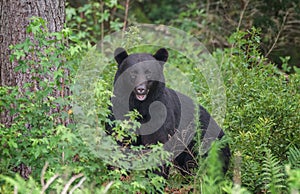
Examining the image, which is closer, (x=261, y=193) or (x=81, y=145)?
(x=81, y=145)

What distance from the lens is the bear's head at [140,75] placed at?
5820mm

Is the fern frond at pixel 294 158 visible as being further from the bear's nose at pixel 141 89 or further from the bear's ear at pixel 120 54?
the bear's ear at pixel 120 54

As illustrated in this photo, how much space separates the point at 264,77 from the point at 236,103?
553 millimetres

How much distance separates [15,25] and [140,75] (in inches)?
55.9

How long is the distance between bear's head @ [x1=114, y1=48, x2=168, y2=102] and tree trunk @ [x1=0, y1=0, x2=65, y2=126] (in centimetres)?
86

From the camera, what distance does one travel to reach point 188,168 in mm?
6328

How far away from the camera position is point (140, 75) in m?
5.85

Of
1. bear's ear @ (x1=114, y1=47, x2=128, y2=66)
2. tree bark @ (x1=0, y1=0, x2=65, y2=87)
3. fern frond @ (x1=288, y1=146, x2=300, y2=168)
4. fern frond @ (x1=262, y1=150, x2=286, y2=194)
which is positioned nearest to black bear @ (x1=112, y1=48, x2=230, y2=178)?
bear's ear @ (x1=114, y1=47, x2=128, y2=66)

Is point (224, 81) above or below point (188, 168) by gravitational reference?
above

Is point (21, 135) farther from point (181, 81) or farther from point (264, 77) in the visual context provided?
point (181, 81)

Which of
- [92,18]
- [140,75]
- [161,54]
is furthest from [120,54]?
[92,18]

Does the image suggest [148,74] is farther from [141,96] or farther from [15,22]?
[15,22]

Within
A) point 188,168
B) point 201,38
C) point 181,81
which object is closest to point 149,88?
point 188,168

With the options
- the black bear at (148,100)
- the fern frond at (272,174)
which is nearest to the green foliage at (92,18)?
the black bear at (148,100)
